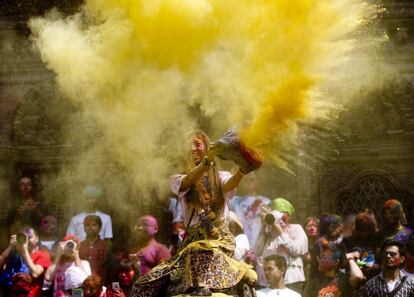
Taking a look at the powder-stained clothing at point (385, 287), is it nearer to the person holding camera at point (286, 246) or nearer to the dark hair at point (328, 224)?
the person holding camera at point (286, 246)

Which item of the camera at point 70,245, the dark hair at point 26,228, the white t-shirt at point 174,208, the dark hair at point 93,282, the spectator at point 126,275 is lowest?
the dark hair at point 93,282

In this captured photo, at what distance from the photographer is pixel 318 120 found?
655 centimetres

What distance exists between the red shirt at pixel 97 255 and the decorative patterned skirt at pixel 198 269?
2.70 meters

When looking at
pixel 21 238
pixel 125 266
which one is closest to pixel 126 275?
pixel 125 266

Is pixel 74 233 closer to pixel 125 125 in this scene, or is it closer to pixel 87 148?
pixel 125 125

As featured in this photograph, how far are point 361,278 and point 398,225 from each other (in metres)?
0.90

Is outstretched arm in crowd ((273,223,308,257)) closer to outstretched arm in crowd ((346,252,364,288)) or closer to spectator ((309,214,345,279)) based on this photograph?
spectator ((309,214,345,279))

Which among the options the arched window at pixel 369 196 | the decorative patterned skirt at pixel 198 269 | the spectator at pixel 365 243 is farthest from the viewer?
the arched window at pixel 369 196

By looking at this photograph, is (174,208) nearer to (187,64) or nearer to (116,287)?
(116,287)

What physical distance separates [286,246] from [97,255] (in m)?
2.28

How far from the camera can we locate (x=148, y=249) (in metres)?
8.65

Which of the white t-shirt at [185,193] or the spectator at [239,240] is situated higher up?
the spectator at [239,240]

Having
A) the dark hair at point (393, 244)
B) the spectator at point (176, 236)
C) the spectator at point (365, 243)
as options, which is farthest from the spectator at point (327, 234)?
the spectator at point (176, 236)

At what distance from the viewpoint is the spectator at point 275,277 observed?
7.98m
